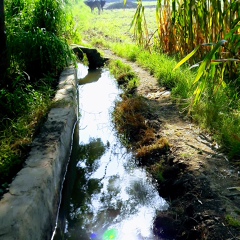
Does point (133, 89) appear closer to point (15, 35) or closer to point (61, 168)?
point (15, 35)

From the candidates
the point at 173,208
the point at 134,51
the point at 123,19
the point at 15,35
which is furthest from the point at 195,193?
the point at 123,19

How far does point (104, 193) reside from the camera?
11.3 ft

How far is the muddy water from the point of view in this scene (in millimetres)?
2924

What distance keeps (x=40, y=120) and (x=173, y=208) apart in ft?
5.62

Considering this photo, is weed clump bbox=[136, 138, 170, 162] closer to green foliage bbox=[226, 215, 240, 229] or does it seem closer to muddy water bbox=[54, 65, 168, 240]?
muddy water bbox=[54, 65, 168, 240]

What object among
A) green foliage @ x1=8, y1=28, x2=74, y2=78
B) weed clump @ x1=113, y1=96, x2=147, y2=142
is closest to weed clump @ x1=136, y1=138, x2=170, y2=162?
weed clump @ x1=113, y1=96, x2=147, y2=142

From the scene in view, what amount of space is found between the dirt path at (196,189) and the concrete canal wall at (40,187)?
2.94ft

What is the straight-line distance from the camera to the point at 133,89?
6.04 metres

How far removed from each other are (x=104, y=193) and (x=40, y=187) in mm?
997

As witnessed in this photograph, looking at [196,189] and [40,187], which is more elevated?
[40,187]

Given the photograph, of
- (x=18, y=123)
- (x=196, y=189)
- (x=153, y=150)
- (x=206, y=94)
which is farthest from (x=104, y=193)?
(x=206, y=94)

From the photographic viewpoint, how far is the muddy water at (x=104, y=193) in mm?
2924

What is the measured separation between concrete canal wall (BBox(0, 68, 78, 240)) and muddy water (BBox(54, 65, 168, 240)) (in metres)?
0.18

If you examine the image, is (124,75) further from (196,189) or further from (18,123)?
(196,189)
